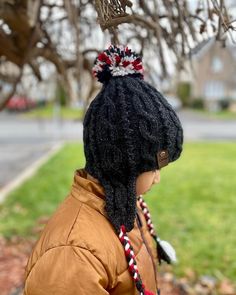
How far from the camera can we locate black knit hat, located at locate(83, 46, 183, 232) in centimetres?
146

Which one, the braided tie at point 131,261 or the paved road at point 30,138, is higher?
the braided tie at point 131,261

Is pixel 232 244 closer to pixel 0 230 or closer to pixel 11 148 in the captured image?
pixel 0 230

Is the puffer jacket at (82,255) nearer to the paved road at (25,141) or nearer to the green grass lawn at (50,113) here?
the paved road at (25,141)

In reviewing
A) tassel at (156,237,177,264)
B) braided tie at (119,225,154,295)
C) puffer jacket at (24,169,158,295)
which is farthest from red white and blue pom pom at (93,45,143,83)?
tassel at (156,237,177,264)

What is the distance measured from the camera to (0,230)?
526 centimetres

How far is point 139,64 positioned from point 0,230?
164 inches

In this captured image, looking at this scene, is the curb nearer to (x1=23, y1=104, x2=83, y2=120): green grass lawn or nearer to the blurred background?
the blurred background

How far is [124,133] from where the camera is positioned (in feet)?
4.77

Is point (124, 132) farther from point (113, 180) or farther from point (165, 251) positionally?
point (165, 251)

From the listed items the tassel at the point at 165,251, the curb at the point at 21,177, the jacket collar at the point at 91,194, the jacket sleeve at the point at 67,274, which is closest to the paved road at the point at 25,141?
the curb at the point at 21,177

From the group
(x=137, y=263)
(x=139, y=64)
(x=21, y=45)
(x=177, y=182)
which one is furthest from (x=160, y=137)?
(x=177, y=182)

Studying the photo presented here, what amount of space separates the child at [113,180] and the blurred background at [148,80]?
0.69ft

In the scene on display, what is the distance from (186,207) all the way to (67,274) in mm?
4779

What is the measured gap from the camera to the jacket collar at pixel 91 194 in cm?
153
